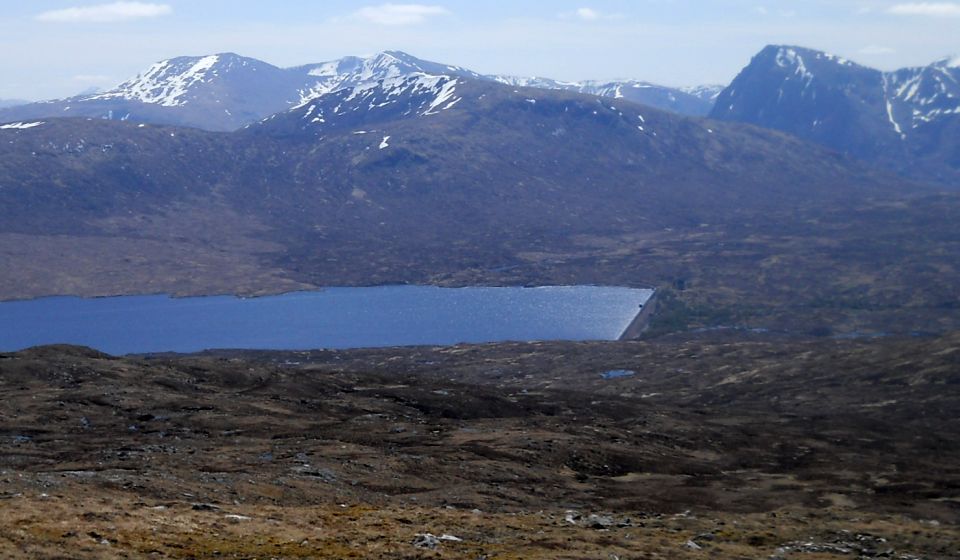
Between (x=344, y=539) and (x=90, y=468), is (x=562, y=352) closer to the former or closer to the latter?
(x=90, y=468)

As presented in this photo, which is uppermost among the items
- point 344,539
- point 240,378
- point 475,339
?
point 344,539

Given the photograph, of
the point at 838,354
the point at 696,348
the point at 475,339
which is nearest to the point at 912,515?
the point at 838,354

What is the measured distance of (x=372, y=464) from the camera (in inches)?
2598

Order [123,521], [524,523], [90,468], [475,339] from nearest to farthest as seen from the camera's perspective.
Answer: [123,521] → [524,523] → [90,468] → [475,339]

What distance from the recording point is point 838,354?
146 meters

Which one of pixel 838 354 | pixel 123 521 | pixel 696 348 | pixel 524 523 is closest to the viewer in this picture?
pixel 123 521

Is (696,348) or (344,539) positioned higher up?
(344,539)

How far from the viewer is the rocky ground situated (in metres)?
45.6

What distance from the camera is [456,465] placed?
2662 inches

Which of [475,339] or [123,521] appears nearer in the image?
[123,521]

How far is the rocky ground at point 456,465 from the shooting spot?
1795 inches

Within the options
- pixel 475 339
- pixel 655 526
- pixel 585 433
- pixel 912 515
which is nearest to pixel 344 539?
pixel 655 526

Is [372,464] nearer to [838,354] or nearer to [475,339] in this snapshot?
[838,354]

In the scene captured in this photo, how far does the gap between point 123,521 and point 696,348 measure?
13153 centimetres
